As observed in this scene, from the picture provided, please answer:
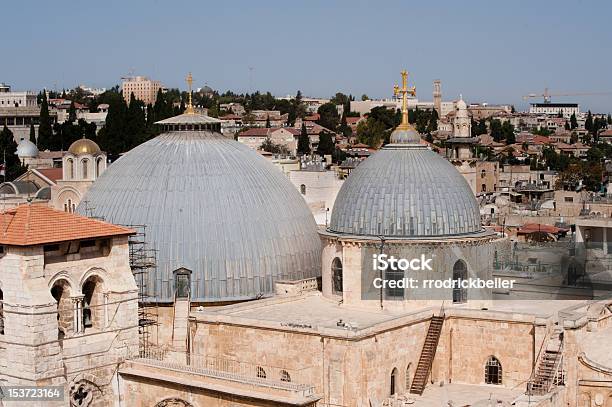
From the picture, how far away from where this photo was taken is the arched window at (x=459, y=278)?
28922 millimetres

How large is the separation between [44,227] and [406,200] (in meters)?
9.52

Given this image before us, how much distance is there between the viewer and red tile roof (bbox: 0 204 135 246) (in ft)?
79.7

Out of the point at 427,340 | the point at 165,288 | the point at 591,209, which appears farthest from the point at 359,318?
the point at 591,209

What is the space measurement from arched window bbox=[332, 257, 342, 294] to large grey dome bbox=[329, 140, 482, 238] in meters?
0.85

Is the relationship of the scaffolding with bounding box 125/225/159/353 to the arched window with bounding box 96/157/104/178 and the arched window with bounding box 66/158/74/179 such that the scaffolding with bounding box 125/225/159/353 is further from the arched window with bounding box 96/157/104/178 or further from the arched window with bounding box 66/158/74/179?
the arched window with bounding box 96/157/104/178

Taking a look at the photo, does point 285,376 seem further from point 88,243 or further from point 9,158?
point 9,158

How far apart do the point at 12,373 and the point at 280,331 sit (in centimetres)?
634

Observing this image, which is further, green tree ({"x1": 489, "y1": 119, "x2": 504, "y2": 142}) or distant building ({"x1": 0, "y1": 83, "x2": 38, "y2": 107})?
green tree ({"x1": 489, "y1": 119, "x2": 504, "y2": 142})

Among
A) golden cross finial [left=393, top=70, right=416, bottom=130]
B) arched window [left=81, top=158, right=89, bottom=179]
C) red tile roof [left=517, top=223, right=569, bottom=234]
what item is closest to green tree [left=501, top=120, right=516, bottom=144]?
red tile roof [left=517, top=223, right=569, bottom=234]

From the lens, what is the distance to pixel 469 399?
26.5 meters

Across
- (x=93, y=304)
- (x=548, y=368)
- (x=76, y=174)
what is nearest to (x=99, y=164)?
(x=76, y=174)

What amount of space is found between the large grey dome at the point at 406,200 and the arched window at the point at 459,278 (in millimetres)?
839

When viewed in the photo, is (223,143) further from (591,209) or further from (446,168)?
(591,209)

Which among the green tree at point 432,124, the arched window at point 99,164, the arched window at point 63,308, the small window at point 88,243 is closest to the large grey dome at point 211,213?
the small window at point 88,243
